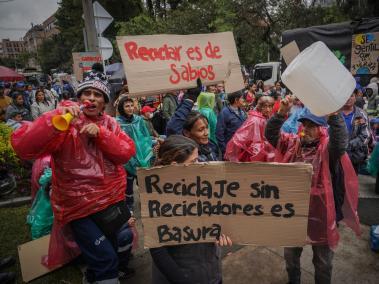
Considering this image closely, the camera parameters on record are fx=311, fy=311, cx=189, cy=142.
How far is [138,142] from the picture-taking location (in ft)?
13.1

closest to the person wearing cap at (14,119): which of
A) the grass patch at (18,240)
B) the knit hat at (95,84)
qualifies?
the grass patch at (18,240)

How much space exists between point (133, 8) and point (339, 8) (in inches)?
652

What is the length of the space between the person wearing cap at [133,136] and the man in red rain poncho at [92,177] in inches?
65.5

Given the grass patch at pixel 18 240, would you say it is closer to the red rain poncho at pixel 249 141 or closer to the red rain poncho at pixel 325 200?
the red rain poncho at pixel 249 141

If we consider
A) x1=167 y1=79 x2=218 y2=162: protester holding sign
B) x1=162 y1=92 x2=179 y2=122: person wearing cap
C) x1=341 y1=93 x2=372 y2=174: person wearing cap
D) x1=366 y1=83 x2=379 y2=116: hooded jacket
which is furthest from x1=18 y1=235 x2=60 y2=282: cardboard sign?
x1=366 y1=83 x2=379 y2=116: hooded jacket

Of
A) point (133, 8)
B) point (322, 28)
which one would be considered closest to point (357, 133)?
point (322, 28)

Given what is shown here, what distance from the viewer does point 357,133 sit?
375cm

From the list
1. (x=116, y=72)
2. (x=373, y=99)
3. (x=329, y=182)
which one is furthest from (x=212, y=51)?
(x=116, y=72)

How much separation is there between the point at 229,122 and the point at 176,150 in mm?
2881

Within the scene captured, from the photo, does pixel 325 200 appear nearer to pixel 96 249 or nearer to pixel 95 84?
pixel 96 249

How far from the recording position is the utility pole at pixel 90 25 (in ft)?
23.4

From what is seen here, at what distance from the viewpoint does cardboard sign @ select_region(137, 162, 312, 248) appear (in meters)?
1.63

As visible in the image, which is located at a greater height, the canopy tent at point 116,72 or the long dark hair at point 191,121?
the canopy tent at point 116,72

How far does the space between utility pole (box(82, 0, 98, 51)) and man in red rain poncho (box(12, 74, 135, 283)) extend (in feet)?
18.6
